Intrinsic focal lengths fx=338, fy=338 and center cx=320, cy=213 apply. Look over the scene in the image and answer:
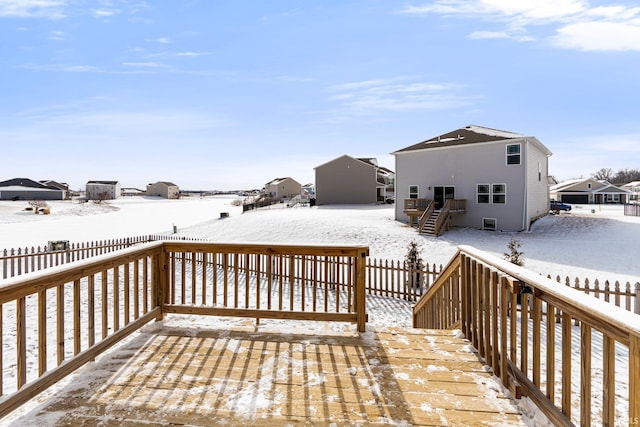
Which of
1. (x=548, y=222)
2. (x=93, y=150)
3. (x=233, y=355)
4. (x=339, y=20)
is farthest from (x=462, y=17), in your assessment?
(x=93, y=150)

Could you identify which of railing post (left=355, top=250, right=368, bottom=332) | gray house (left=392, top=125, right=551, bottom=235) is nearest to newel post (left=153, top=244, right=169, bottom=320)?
railing post (left=355, top=250, right=368, bottom=332)

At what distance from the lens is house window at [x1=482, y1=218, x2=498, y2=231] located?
20219 millimetres

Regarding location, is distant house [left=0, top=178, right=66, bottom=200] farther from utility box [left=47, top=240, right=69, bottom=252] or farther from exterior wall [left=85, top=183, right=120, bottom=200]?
utility box [left=47, top=240, right=69, bottom=252]

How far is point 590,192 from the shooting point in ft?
156

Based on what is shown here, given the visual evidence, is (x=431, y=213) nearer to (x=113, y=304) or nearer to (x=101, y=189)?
(x=113, y=304)

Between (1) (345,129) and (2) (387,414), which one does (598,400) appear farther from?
(1) (345,129)

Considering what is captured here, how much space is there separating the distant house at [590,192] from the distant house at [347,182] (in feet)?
103

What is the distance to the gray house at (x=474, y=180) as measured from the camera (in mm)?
19406

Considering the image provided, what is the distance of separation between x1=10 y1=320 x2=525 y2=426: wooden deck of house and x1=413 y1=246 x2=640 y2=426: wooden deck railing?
0.25 m

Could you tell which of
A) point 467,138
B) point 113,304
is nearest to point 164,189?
point 467,138

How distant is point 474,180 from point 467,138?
269cm

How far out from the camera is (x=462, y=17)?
8703 mm

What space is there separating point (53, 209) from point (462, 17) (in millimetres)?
41955

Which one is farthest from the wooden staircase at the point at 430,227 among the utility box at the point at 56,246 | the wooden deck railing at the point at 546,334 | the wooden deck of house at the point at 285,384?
the utility box at the point at 56,246
